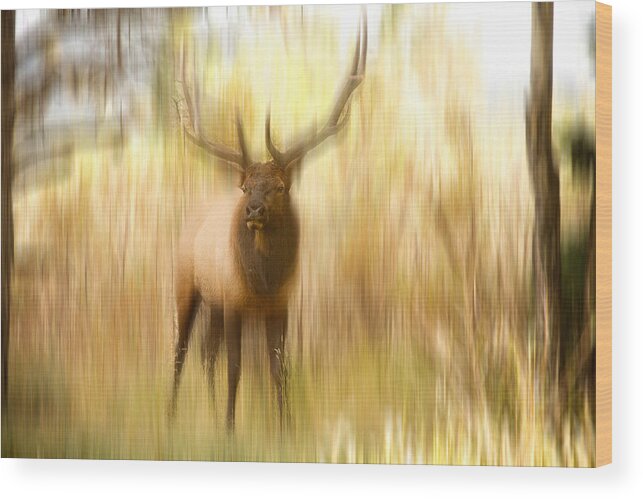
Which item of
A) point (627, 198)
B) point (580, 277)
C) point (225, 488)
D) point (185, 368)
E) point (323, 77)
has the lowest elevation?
point (225, 488)

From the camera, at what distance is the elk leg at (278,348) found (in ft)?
15.1

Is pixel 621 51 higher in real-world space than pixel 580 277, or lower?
higher

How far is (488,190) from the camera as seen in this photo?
4527 millimetres

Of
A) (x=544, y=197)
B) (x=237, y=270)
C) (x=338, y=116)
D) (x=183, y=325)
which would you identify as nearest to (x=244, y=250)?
(x=237, y=270)

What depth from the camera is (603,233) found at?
14.9ft

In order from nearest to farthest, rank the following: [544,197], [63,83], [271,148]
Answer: [544,197]
[271,148]
[63,83]

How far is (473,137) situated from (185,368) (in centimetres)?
143

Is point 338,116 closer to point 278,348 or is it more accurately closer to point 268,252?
point 268,252

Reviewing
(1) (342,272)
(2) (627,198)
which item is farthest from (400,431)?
(2) (627,198)

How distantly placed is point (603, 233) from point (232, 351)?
4.93 ft

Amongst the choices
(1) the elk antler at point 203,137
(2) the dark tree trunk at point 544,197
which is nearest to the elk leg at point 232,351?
(1) the elk antler at point 203,137

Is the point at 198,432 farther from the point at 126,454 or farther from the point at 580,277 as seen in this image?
the point at 580,277

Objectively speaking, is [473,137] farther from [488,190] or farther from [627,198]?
[627,198]

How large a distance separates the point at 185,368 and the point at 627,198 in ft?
6.06
